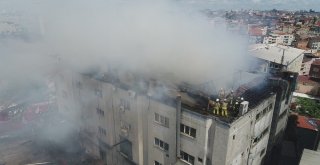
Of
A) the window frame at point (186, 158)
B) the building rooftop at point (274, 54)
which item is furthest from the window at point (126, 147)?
the building rooftop at point (274, 54)

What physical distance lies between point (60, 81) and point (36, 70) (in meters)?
2.43

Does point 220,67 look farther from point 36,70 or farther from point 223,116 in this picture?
point 36,70

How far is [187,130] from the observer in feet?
44.3

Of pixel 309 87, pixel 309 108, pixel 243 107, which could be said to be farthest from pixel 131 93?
pixel 309 87

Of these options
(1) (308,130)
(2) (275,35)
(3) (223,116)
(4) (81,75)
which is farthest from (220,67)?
(2) (275,35)

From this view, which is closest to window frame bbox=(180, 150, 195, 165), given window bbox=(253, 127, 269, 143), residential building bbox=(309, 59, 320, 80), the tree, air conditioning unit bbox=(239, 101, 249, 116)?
air conditioning unit bbox=(239, 101, 249, 116)

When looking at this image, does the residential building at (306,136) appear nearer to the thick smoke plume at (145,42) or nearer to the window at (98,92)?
the thick smoke plume at (145,42)

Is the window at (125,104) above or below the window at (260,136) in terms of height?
above

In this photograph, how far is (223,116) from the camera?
492 inches

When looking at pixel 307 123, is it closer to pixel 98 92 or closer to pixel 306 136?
pixel 306 136

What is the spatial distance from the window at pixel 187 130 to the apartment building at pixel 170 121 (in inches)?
0.8

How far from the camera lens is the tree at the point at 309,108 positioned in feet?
87.1

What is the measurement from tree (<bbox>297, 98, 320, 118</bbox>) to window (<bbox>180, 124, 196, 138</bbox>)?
1846 centimetres

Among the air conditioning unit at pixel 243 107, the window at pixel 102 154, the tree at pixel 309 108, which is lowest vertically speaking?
the window at pixel 102 154
